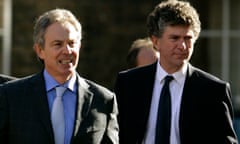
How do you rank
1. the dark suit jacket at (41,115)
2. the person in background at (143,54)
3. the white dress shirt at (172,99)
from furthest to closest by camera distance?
the person in background at (143,54) → the white dress shirt at (172,99) → the dark suit jacket at (41,115)

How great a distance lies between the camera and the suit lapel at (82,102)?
208 inches

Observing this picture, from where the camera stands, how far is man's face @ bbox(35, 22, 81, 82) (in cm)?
531

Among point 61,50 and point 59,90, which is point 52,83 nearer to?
point 59,90

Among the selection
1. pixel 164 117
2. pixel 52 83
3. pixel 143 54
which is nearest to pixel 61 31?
pixel 52 83

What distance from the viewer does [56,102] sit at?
17.5 ft

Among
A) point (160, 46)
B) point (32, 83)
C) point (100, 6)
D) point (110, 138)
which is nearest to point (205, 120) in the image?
point (160, 46)

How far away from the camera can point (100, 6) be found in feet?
45.3

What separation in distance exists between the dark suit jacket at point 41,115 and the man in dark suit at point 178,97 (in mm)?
764

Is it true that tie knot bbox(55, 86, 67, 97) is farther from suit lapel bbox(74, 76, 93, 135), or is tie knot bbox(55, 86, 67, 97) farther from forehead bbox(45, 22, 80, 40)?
forehead bbox(45, 22, 80, 40)

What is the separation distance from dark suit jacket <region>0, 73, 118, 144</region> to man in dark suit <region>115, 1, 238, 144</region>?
764 millimetres

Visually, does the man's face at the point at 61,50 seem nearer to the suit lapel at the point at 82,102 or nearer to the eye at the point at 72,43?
the eye at the point at 72,43

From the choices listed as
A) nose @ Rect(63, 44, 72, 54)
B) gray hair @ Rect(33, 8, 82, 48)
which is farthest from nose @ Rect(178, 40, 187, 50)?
nose @ Rect(63, 44, 72, 54)

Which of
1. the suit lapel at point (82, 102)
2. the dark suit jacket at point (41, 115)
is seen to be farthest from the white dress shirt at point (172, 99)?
the suit lapel at point (82, 102)

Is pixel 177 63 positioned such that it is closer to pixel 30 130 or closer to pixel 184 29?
pixel 184 29
